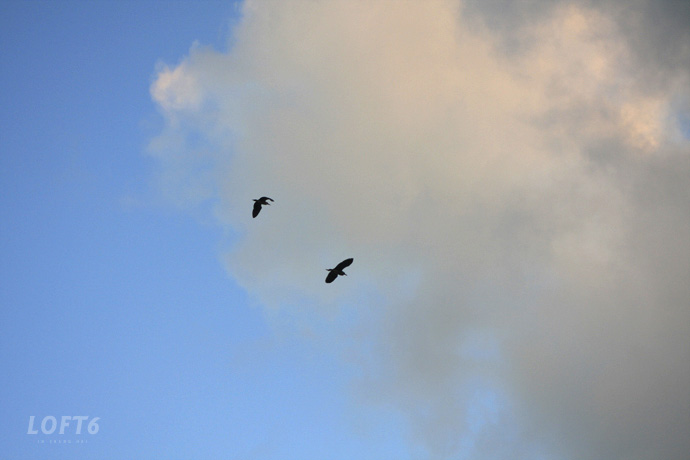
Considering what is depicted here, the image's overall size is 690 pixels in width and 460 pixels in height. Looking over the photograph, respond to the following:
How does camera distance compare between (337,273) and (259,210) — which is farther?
(259,210)

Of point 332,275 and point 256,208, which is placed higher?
point 256,208

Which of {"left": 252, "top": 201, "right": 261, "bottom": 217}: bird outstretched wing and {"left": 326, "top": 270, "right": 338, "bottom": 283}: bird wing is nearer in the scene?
{"left": 326, "top": 270, "right": 338, "bottom": 283}: bird wing

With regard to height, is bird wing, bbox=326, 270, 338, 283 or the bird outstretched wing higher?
the bird outstretched wing

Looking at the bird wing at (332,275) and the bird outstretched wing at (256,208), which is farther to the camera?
the bird outstretched wing at (256,208)

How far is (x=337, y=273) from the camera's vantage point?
72.9 meters

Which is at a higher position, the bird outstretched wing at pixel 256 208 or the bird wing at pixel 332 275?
the bird outstretched wing at pixel 256 208

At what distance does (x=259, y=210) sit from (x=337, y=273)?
1502 centimetres

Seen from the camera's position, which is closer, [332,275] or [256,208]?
[332,275]

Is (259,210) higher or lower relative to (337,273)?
higher

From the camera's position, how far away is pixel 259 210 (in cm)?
8125
